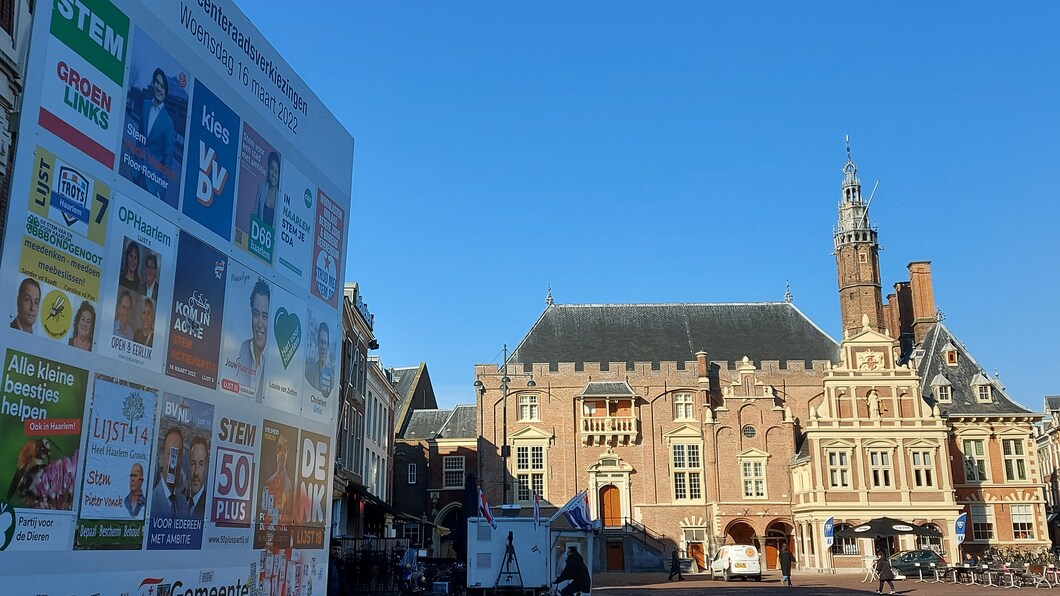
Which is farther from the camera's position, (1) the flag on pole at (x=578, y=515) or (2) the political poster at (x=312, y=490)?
(1) the flag on pole at (x=578, y=515)

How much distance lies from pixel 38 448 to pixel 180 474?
46.2 inches

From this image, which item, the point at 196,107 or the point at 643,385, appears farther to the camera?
the point at 643,385

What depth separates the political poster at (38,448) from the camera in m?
3.89

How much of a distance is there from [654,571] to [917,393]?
53.8 ft

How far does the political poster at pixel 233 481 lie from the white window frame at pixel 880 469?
43.2 m

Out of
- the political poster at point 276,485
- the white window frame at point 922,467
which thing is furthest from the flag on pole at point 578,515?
the white window frame at point 922,467

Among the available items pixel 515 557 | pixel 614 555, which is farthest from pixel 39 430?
pixel 614 555

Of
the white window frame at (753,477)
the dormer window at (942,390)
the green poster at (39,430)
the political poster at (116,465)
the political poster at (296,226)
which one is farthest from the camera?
the dormer window at (942,390)

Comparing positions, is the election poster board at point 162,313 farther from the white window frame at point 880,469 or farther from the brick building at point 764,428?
the white window frame at point 880,469

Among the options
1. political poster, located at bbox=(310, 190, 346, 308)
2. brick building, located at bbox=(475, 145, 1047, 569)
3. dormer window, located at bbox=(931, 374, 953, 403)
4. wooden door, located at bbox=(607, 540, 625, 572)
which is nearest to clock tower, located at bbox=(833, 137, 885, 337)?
brick building, located at bbox=(475, 145, 1047, 569)

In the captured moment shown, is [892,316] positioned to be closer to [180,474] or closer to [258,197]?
[258,197]

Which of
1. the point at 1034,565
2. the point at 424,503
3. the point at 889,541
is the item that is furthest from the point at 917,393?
the point at 424,503

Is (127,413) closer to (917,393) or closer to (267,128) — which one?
(267,128)

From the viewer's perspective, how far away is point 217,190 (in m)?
5.66
